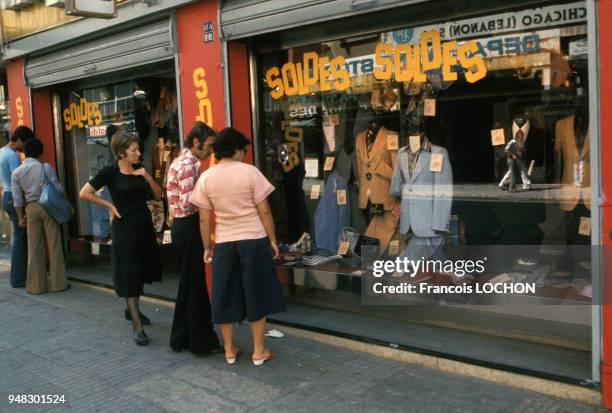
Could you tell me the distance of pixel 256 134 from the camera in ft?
19.9

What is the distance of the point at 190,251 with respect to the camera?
4.90m

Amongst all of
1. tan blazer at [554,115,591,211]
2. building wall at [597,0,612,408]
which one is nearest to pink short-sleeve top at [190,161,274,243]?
building wall at [597,0,612,408]

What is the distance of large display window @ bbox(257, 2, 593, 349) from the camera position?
4832 mm

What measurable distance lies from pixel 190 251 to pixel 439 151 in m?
2.38

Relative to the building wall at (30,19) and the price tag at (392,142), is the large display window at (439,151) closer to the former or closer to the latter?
the price tag at (392,142)

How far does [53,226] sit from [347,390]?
15.7 ft

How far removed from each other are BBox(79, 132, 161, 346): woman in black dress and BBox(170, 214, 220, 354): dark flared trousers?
0.52 meters

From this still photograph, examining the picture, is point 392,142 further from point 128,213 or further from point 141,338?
point 141,338

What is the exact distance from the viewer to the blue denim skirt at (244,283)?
4.45m

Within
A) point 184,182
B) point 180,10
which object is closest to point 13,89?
point 180,10

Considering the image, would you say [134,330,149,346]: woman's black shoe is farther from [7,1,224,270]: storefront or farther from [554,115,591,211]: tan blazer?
[554,115,591,211]: tan blazer

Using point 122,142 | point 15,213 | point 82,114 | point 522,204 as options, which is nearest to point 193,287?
point 122,142

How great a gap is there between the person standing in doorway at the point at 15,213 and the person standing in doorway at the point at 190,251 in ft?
12.2

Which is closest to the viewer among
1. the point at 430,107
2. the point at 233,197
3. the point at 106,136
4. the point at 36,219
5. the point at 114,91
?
the point at 233,197
